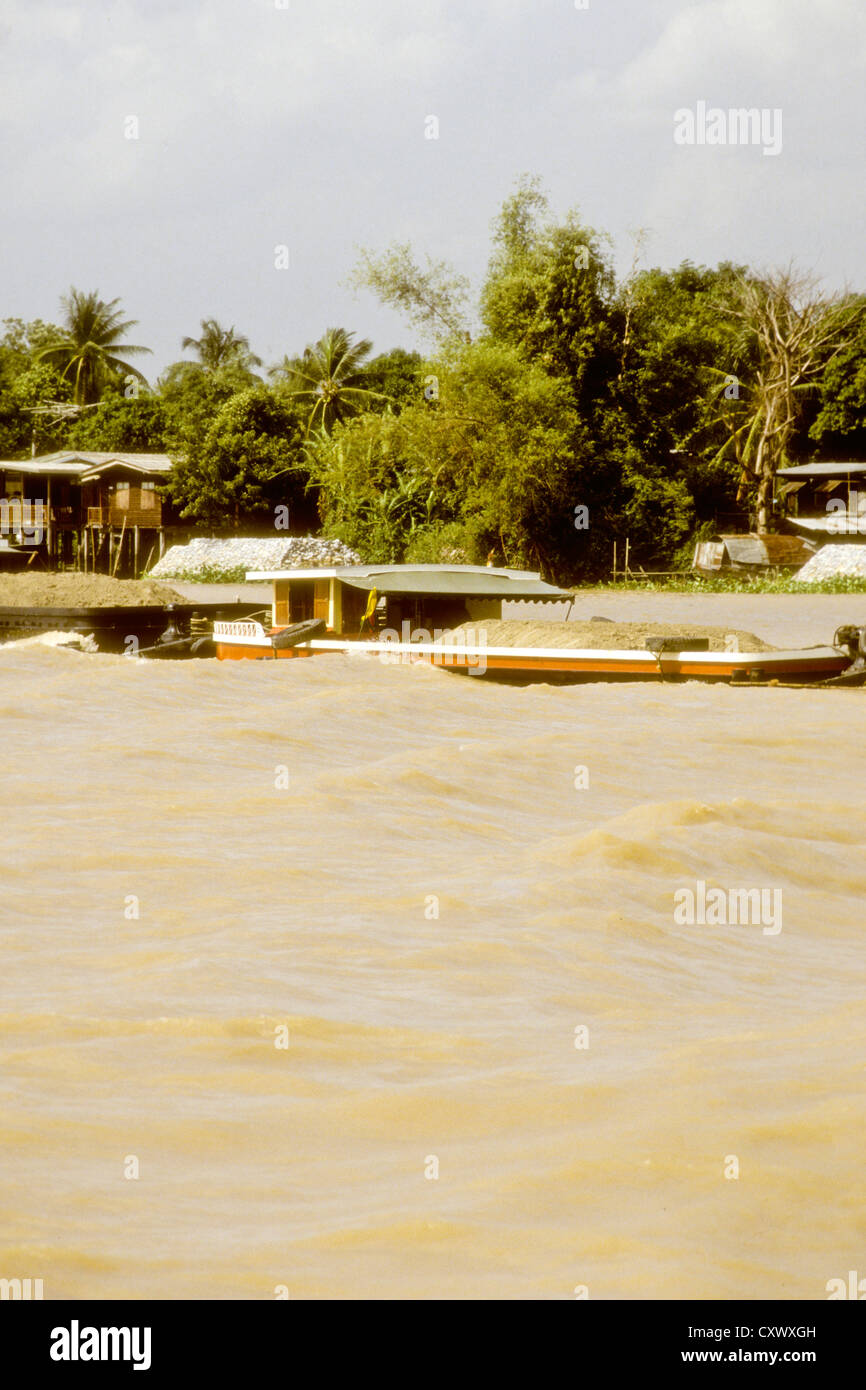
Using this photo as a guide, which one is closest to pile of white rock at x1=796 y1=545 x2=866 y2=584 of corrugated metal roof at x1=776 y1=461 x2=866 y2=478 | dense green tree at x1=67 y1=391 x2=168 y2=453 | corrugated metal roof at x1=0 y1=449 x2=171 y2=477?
corrugated metal roof at x1=776 y1=461 x2=866 y2=478

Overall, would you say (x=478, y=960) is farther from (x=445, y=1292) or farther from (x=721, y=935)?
(x=445, y=1292)

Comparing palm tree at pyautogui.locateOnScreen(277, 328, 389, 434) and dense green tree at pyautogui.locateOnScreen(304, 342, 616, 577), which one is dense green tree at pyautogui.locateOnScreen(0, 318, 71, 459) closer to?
palm tree at pyautogui.locateOnScreen(277, 328, 389, 434)

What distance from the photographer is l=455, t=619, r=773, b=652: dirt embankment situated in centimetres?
1788

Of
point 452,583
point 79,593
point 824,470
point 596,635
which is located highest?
point 824,470

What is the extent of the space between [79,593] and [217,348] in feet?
148

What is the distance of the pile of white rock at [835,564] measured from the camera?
37188mm

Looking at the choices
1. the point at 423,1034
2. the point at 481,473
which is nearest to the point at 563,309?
the point at 481,473

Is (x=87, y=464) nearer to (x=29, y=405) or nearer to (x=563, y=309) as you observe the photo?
(x=29, y=405)

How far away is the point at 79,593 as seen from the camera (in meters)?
26.5

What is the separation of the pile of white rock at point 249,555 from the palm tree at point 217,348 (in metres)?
22.1

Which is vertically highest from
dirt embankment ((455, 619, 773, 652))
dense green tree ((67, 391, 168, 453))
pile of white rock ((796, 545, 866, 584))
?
dense green tree ((67, 391, 168, 453))

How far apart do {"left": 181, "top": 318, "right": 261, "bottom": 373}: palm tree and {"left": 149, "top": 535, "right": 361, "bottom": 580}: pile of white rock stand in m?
22.1
